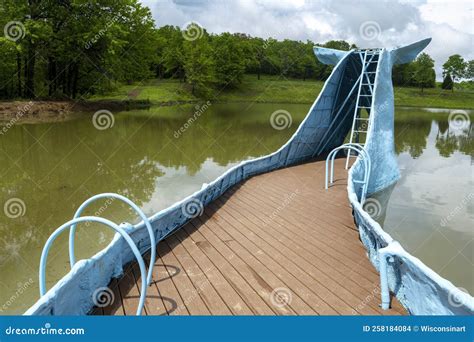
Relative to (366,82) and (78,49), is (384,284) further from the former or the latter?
(78,49)

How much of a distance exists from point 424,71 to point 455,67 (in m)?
10.5

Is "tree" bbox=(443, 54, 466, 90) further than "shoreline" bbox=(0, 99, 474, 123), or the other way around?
"tree" bbox=(443, 54, 466, 90)

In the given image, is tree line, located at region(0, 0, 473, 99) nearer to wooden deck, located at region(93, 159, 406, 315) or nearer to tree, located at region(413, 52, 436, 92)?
wooden deck, located at region(93, 159, 406, 315)

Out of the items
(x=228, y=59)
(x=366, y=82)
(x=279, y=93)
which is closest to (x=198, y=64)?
(x=228, y=59)

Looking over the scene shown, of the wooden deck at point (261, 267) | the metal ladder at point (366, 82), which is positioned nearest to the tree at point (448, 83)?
the metal ladder at point (366, 82)

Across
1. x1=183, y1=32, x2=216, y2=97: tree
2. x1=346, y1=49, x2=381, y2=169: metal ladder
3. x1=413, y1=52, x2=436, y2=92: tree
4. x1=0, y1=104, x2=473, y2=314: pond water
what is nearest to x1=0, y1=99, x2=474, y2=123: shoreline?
x1=0, y1=104, x2=473, y2=314: pond water

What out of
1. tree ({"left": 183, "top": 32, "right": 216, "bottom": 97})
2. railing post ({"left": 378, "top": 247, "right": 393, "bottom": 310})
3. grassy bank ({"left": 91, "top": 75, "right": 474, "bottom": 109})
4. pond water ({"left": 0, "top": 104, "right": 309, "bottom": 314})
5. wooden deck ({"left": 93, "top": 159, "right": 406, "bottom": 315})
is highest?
tree ({"left": 183, "top": 32, "right": 216, "bottom": 97})

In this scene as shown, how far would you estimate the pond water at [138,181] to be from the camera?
26.0 ft

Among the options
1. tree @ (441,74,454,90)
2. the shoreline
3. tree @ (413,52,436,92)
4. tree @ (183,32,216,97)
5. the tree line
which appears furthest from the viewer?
tree @ (441,74,454,90)

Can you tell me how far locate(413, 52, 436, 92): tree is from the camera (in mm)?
69812

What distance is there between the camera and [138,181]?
13.5m

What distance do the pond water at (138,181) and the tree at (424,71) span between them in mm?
47680

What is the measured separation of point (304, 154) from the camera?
42.9ft

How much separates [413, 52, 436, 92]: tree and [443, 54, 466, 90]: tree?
6.29 meters
